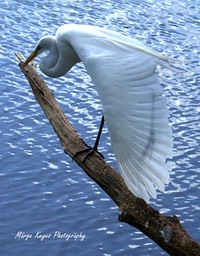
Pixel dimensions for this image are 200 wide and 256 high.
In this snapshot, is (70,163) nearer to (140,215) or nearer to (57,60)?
(57,60)

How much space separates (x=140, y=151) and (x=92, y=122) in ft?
11.7

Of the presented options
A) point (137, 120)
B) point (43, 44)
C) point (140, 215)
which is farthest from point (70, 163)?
point (137, 120)

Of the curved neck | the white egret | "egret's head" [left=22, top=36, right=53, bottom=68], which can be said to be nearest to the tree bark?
the white egret

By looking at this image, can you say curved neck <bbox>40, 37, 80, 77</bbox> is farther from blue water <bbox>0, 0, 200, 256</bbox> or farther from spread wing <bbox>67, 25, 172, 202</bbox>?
spread wing <bbox>67, 25, 172, 202</bbox>

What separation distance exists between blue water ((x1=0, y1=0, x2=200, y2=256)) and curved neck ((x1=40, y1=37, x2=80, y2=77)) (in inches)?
20.8

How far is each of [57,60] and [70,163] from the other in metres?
1.88

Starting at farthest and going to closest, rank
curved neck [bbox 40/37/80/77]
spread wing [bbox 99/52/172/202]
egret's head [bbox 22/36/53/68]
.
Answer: egret's head [bbox 22/36/53/68] → curved neck [bbox 40/37/80/77] → spread wing [bbox 99/52/172/202]

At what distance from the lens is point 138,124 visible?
9.77 feet

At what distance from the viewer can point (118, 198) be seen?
10.5 ft

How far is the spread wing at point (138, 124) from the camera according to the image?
116 inches

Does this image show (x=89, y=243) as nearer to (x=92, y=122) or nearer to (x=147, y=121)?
(x=92, y=122)

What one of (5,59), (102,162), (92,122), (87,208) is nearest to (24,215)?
(87,208)

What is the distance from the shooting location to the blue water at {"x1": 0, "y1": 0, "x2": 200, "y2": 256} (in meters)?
5.07

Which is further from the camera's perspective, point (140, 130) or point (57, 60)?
point (57, 60)
